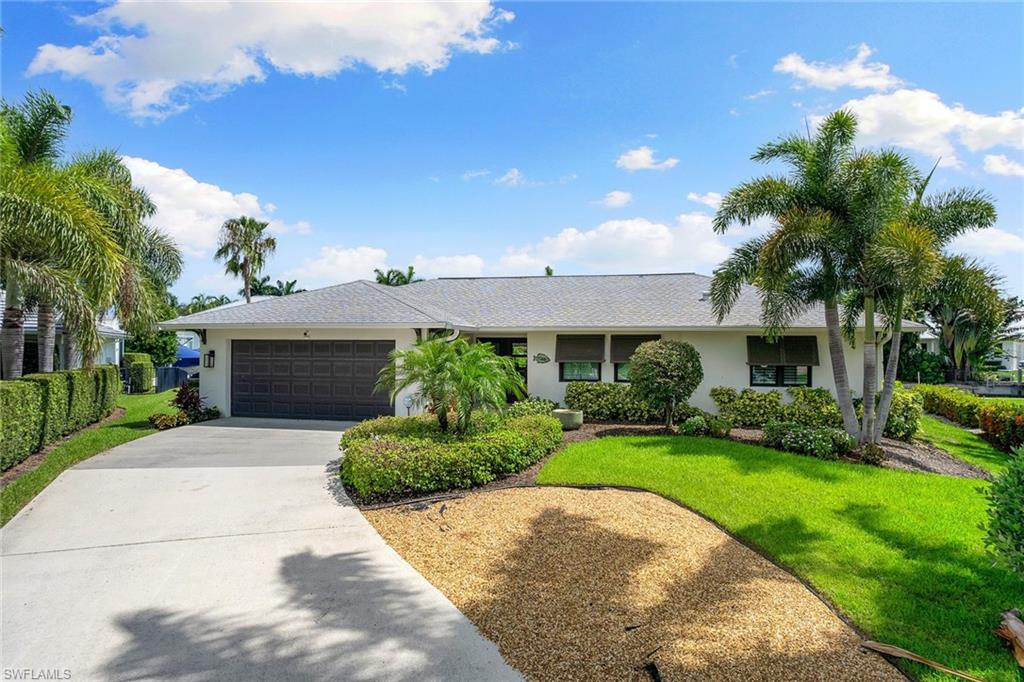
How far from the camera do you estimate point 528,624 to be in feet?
15.1

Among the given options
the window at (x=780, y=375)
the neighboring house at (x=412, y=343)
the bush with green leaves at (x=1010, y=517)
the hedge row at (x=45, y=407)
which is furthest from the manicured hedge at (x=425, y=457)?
the window at (x=780, y=375)

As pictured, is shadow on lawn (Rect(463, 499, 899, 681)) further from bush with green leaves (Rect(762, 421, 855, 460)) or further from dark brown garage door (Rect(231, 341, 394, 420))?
dark brown garage door (Rect(231, 341, 394, 420))

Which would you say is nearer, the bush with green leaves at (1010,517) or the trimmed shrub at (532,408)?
the bush with green leaves at (1010,517)

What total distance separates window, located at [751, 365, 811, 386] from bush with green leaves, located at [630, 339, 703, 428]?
3521 mm

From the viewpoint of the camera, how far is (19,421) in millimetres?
9961

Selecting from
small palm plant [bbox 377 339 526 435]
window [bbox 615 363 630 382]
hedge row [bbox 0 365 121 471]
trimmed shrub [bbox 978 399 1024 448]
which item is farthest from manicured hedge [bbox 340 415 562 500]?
trimmed shrub [bbox 978 399 1024 448]

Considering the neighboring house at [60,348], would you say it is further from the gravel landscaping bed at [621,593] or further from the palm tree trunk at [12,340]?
the gravel landscaping bed at [621,593]

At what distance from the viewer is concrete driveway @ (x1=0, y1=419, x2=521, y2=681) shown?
4055 mm

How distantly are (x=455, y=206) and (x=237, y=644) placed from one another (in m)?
16.5

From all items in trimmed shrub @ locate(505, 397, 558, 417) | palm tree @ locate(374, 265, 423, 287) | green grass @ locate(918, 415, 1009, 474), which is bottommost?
green grass @ locate(918, 415, 1009, 474)

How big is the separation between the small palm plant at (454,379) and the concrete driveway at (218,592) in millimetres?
2386

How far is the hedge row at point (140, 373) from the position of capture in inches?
1041

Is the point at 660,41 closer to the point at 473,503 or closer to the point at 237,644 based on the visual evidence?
the point at 473,503

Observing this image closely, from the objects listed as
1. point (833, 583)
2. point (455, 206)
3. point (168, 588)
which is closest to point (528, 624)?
point (833, 583)
